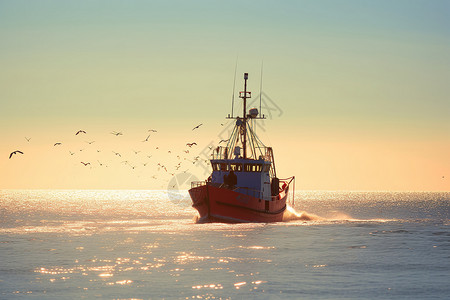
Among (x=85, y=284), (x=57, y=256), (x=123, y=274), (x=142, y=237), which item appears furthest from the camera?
(x=142, y=237)

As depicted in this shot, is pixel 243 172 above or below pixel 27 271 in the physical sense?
above

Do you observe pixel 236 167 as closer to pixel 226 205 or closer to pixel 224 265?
pixel 226 205

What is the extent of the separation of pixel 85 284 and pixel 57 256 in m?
11.1

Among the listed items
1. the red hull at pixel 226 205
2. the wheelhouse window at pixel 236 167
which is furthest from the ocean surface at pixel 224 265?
the wheelhouse window at pixel 236 167

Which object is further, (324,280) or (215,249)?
(215,249)

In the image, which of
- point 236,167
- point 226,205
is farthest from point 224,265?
point 236,167

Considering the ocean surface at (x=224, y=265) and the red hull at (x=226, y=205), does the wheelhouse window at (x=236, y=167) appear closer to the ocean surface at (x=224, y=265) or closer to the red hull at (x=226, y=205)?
the red hull at (x=226, y=205)

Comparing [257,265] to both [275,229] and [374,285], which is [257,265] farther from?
[275,229]

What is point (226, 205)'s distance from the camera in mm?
60875

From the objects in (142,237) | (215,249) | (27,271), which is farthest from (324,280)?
(142,237)

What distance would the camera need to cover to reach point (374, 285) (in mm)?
31125

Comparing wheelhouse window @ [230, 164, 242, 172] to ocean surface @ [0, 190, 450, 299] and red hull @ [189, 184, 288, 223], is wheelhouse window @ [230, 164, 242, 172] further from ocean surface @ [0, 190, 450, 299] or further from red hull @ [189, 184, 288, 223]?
ocean surface @ [0, 190, 450, 299]

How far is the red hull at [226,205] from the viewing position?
199 ft

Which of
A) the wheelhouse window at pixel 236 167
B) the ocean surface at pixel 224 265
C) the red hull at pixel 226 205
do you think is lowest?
the ocean surface at pixel 224 265
